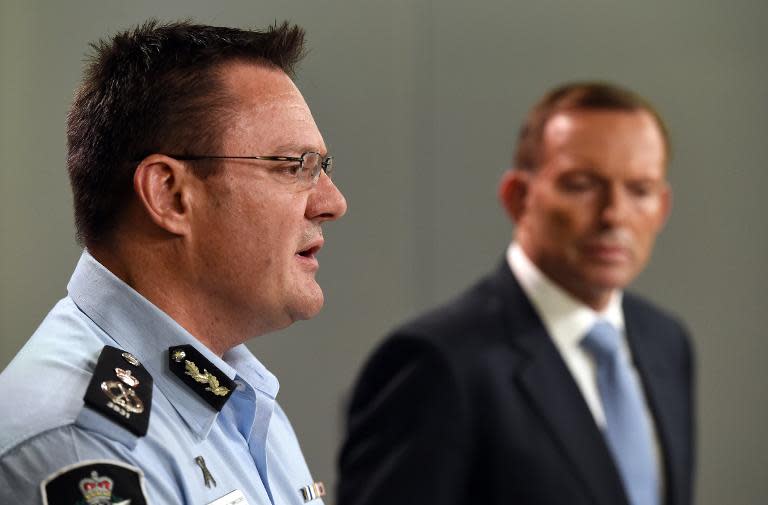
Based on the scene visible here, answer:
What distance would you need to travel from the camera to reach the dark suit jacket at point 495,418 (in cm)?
91

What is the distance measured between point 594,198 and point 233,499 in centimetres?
67

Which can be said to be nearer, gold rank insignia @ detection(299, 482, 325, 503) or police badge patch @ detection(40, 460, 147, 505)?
police badge patch @ detection(40, 460, 147, 505)

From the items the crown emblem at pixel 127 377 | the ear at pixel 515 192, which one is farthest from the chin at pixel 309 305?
the ear at pixel 515 192

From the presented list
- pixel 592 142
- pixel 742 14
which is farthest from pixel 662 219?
pixel 742 14

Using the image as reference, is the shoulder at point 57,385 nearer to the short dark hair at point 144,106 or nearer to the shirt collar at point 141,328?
the shirt collar at point 141,328

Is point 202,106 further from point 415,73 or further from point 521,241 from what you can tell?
point 521,241

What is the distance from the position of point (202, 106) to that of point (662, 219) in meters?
0.71

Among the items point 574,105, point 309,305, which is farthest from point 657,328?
point 309,305

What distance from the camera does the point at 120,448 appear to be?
1.25 m

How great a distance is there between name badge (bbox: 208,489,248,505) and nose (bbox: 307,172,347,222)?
0.38 metres

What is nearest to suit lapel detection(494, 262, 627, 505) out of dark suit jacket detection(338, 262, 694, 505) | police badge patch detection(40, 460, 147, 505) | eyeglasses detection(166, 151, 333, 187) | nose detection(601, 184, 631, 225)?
dark suit jacket detection(338, 262, 694, 505)

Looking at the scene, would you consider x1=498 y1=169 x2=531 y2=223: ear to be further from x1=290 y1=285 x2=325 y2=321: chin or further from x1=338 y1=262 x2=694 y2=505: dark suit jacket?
x1=290 y1=285 x2=325 y2=321: chin

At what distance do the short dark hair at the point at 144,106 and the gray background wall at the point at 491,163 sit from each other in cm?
13

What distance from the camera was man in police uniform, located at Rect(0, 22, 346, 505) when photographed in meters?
1.41
